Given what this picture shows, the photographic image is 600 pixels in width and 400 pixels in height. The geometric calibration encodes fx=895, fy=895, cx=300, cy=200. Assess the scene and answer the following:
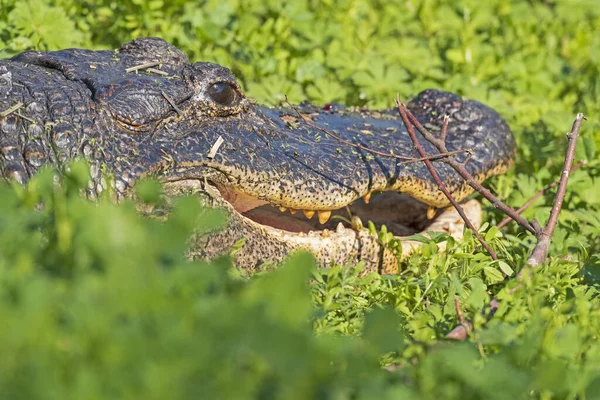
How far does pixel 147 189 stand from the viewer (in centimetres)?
207

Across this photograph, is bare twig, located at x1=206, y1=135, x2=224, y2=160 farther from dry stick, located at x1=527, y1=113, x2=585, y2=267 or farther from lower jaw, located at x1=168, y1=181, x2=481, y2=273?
dry stick, located at x1=527, y1=113, x2=585, y2=267

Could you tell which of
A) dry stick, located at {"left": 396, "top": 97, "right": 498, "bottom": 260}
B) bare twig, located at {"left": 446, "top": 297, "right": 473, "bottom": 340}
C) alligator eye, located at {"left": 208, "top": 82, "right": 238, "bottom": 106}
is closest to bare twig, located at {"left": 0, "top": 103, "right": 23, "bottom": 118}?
alligator eye, located at {"left": 208, "top": 82, "right": 238, "bottom": 106}

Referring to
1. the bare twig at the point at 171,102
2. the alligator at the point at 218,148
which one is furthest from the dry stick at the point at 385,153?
the bare twig at the point at 171,102

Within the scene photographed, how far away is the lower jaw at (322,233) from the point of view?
3729 millimetres

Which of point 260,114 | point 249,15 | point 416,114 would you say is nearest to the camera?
point 260,114

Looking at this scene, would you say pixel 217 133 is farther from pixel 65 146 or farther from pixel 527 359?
pixel 527 359

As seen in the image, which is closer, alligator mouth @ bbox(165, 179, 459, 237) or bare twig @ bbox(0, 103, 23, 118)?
bare twig @ bbox(0, 103, 23, 118)

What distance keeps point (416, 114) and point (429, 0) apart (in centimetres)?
293

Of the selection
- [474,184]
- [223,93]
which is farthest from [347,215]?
[223,93]

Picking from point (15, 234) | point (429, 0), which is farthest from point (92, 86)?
point (429, 0)

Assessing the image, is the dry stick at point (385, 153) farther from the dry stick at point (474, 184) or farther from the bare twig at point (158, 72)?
the bare twig at point (158, 72)

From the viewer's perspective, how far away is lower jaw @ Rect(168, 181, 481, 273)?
3729 mm

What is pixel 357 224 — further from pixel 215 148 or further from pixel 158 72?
pixel 158 72

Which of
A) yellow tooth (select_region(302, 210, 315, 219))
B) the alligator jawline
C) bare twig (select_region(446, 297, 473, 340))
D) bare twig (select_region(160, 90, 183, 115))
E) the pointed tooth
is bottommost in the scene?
the alligator jawline
